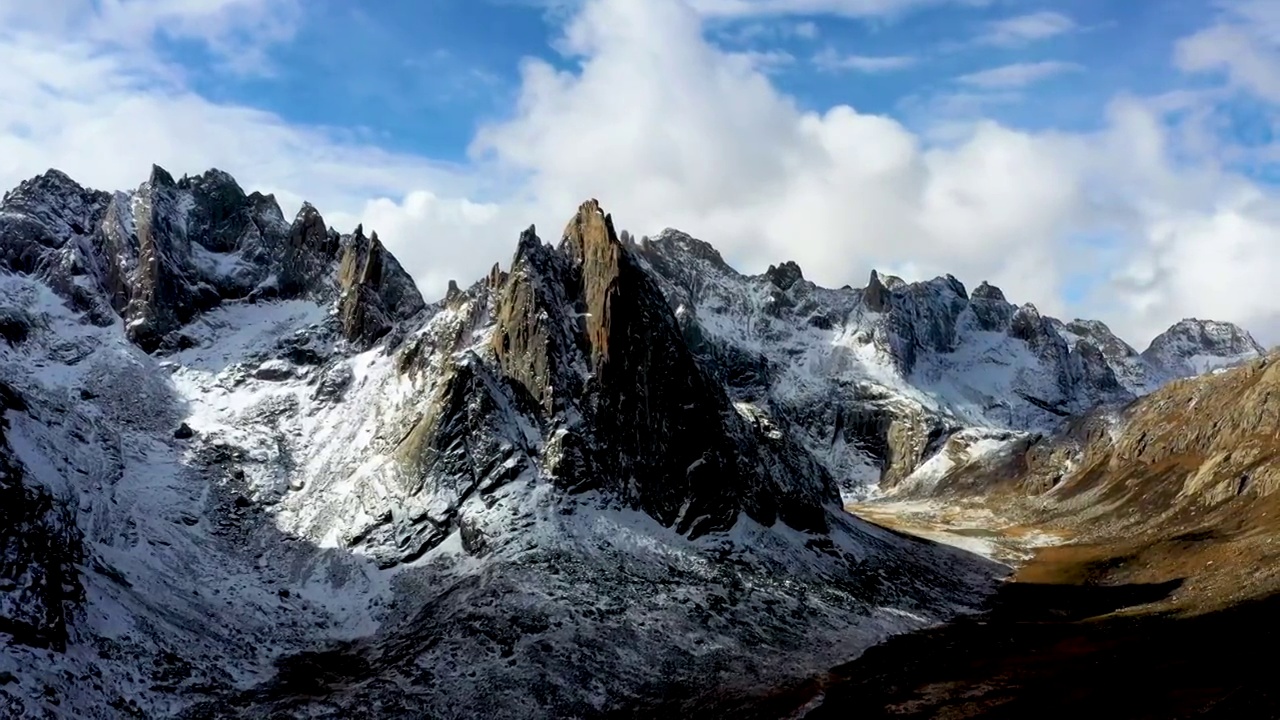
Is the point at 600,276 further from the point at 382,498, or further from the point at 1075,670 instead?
the point at 1075,670

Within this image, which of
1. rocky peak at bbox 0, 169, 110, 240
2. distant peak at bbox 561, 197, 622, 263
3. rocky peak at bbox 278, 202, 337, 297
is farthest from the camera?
rocky peak at bbox 278, 202, 337, 297

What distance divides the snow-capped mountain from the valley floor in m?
4.50

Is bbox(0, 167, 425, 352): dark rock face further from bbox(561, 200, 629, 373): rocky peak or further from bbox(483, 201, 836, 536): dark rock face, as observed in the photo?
bbox(561, 200, 629, 373): rocky peak

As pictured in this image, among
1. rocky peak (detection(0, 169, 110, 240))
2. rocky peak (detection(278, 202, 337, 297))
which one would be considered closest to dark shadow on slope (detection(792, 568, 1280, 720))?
rocky peak (detection(278, 202, 337, 297))

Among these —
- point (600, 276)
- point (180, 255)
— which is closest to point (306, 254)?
point (180, 255)

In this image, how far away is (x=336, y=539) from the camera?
7031 centimetres

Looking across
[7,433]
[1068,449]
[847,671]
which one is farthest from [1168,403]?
[7,433]

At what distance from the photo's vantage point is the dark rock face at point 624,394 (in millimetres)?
77750

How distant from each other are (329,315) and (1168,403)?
12784 cm

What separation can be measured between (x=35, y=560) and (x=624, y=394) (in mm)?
44698

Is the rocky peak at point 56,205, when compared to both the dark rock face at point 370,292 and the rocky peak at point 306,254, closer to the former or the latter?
the rocky peak at point 306,254

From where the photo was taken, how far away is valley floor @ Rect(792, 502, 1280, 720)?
46.3 metres

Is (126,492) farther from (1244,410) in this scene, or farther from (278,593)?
(1244,410)

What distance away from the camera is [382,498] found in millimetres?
73062
